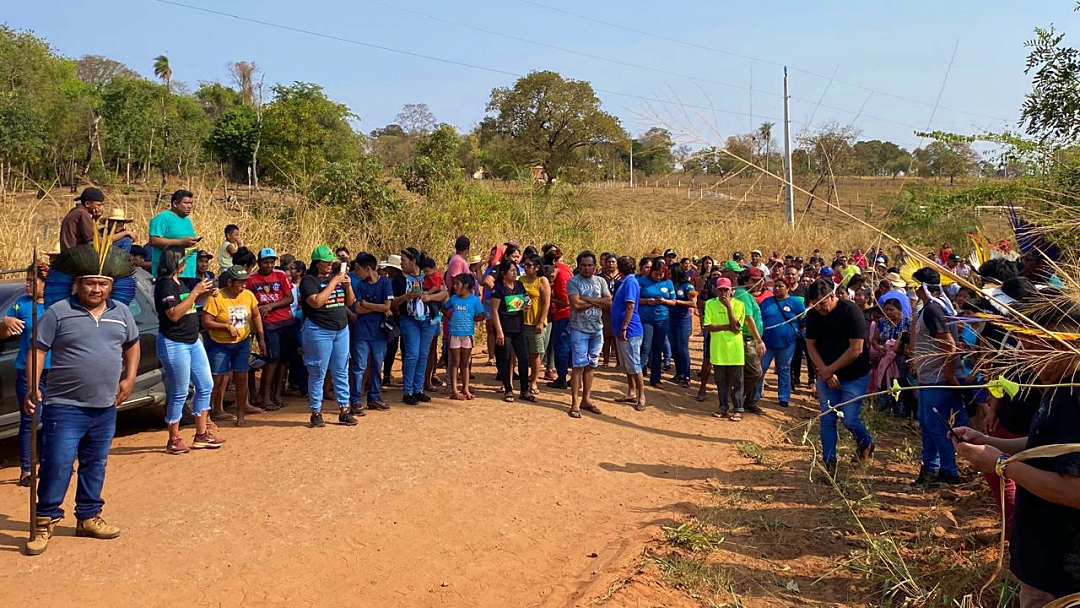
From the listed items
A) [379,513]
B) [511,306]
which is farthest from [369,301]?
[379,513]

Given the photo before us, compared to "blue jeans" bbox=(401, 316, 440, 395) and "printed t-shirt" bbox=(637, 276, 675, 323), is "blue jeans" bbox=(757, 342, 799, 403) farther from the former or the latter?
"blue jeans" bbox=(401, 316, 440, 395)

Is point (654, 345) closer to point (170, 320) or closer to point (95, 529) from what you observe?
point (170, 320)

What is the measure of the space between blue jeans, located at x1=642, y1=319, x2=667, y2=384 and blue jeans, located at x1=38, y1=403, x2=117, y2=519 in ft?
21.4

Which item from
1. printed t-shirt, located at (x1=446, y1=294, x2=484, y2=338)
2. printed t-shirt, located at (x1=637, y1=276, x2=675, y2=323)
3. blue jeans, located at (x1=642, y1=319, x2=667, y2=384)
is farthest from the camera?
blue jeans, located at (x1=642, y1=319, x2=667, y2=384)

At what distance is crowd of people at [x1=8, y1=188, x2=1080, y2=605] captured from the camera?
4.91 metres

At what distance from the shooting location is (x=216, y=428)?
7.36m

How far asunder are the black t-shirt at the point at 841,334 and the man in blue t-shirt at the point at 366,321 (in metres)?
4.28

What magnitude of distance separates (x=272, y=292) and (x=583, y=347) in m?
3.42

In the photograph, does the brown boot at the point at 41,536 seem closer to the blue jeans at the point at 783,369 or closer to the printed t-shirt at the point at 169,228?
the printed t-shirt at the point at 169,228

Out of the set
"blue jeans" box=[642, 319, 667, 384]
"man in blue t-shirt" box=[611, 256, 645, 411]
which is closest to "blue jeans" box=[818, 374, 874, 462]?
"man in blue t-shirt" box=[611, 256, 645, 411]

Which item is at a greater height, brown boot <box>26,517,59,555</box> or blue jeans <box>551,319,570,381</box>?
blue jeans <box>551,319,570,381</box>

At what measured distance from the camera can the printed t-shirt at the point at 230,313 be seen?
24.0ft

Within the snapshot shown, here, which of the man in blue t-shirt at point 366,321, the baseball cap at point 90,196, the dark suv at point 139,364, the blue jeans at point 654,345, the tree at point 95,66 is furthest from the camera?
the tree at point 95,66

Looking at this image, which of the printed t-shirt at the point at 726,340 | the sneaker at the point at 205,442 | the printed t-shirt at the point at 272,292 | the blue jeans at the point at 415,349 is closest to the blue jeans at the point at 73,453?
the sneaker at the point at 205,442
